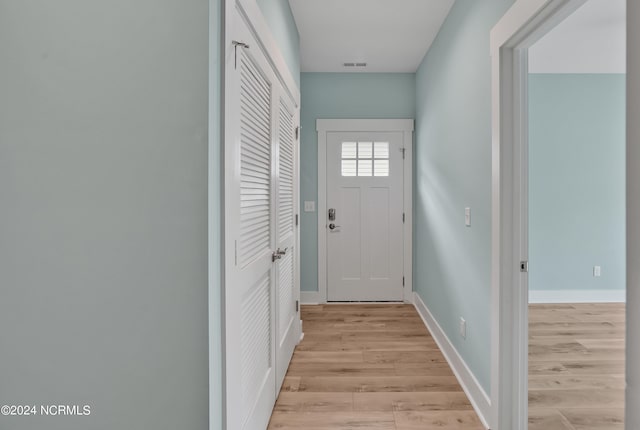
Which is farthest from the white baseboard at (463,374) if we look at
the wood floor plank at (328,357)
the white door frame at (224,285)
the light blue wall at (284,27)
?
the light blue wall at (284,27)

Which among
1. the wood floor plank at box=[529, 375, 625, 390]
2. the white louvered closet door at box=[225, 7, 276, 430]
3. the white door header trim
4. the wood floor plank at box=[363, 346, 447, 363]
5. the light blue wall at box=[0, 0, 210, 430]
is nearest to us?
the light blue wall at box=[0, 0, 210, 430]

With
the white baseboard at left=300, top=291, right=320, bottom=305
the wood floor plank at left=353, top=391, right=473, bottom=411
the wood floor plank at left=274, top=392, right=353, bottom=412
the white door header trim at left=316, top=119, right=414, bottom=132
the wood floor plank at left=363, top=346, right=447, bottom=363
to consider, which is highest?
the white door header trim at left=316, top=119, right=414, bottom=132

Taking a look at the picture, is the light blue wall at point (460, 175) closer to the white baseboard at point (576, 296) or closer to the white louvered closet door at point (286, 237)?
the white louvered closet door at point (286, 237)

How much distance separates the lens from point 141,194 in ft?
3.45

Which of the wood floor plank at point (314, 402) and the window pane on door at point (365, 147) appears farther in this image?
the window pane on door at point (365, 147)

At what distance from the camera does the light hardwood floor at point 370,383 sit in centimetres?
186

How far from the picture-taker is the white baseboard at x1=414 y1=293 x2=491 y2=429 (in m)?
1.85

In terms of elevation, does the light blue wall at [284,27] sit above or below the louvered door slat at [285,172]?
above

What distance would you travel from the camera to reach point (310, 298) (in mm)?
3941

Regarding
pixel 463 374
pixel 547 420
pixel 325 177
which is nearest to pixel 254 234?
pixel 463 374

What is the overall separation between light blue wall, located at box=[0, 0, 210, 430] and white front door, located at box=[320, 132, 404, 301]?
2.93 metres

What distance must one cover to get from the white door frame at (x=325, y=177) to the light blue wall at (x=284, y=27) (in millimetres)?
1062

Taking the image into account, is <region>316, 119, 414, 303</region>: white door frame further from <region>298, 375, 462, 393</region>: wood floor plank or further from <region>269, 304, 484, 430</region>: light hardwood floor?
<region>298, 375, 462, 393</region>: wood floor plank

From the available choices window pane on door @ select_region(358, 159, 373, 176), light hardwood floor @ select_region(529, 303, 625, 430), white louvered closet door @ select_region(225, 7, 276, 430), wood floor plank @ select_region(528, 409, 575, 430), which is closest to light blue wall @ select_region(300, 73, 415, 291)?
window pane on door @ select_region(358, 159, 373, 176)
